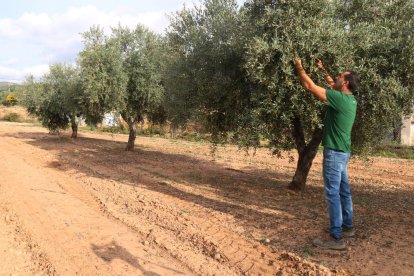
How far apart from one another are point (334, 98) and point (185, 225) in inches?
140

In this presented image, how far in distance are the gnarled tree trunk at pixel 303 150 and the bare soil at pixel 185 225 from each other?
1.47 feet

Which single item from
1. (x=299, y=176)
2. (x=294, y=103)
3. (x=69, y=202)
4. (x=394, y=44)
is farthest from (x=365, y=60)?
(x=69, y=202)

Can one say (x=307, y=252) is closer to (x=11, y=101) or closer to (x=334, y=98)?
(x=334, y=98)

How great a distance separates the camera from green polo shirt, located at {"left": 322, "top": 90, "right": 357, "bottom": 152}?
580 centimetres

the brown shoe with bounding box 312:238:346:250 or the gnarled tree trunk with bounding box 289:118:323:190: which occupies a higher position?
the gnarled tree trunk with bounding box 289:118:323:190

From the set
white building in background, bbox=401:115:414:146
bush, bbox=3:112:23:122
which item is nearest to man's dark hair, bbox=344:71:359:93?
white building in background, bbox=401:115:414:146

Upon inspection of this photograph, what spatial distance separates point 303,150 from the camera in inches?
418

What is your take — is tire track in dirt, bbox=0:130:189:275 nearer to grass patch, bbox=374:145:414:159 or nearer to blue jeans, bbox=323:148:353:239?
blue jeans, bbox=323:148:353:239

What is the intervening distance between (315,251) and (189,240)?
2.06 meters

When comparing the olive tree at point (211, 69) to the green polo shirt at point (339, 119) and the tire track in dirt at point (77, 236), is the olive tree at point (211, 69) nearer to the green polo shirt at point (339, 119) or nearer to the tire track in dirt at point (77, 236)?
the green polo shirt at point (339, 119)

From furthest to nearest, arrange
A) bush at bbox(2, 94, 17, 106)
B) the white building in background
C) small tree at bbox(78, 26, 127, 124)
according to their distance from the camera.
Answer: bush at bbox(2, 94, 17, 106) → the white building in background → small tree at bbox(78, 26, 127, 124)

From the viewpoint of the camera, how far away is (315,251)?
19.2 ft

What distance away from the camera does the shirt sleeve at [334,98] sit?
5766 millimetres

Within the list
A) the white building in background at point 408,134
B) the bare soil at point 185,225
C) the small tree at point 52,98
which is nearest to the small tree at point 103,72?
the bare soil at point 185,225
